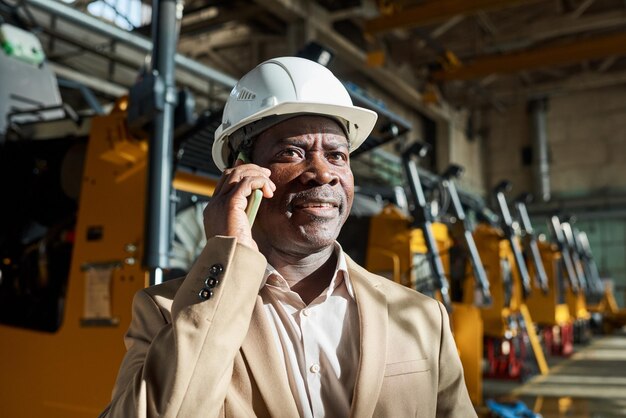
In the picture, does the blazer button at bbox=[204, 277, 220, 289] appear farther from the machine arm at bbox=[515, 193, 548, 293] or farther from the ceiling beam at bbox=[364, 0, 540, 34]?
the ceiling beam at bbox=[364, 0, 540, 34]

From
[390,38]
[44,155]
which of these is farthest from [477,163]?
[44,155]

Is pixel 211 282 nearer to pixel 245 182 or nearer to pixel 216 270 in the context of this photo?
pixel 216 270

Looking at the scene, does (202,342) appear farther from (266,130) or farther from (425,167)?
(425,167)

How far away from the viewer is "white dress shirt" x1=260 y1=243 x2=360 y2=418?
136 cm

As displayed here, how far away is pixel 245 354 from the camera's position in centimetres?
131

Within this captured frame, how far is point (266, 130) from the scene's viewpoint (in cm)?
158

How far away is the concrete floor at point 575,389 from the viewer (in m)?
5.71

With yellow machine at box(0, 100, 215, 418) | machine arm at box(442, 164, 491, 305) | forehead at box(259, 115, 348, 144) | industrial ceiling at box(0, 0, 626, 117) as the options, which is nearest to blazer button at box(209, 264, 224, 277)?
forehead at box(259, 115, 348, 144)

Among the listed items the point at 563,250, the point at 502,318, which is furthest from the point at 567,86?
the point at 502,318

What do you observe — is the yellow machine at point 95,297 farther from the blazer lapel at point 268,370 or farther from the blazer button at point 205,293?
the blazer button at point 205,293

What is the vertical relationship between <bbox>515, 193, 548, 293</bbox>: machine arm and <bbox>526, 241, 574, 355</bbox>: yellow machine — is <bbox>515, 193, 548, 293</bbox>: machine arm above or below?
above

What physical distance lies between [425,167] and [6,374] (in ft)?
56.1

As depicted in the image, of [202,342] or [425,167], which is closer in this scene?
[202,342]

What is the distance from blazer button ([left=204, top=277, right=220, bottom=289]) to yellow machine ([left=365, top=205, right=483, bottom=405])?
421 cm
